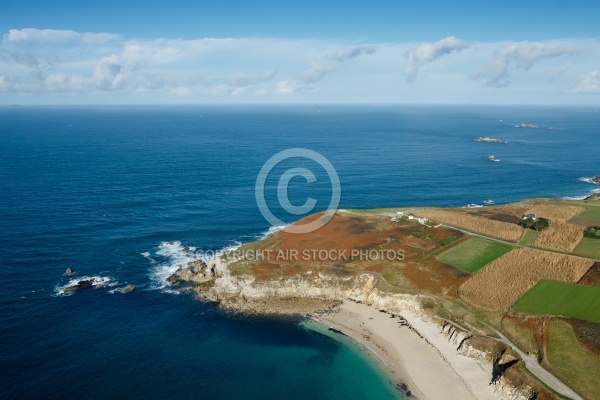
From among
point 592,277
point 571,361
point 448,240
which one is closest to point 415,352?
point 571,361

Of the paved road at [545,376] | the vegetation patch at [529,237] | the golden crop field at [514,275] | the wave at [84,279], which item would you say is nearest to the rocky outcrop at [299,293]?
the golden crop field at [514,275]

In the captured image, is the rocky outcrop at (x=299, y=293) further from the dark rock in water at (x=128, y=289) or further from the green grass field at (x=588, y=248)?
the green grass field at (x=588, y=248)

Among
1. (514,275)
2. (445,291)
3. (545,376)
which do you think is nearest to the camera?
(545,376)

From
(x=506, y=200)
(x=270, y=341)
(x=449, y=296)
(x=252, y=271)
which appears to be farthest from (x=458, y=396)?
(x=506, y=200)

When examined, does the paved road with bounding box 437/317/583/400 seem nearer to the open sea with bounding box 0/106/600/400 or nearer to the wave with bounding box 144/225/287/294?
the open sea with bounding box 0/106/600/400

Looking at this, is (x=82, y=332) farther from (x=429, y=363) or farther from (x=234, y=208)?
(x=234, y=208)

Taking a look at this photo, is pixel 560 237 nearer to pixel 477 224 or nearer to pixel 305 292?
pixel 477 224

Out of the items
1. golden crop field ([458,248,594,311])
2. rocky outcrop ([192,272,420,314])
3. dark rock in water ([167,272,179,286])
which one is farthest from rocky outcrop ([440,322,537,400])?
dark rock in water ([167,272,179,286])
